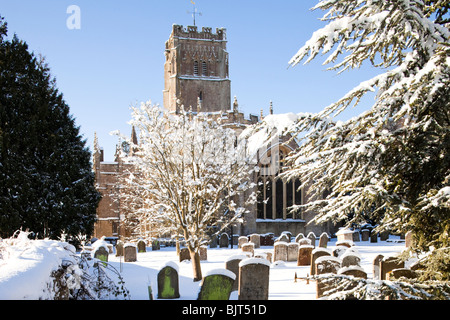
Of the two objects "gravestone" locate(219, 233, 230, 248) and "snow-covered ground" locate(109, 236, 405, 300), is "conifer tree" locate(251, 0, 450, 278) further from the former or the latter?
"gravestone" locate(219, 233, 230, 248)

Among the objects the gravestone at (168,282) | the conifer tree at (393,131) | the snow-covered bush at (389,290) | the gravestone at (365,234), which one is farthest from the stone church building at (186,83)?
the snow-covered bush at (389,290)

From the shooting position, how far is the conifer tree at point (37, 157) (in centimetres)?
1644

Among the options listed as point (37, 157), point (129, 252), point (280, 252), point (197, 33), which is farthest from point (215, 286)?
point (197, 33)

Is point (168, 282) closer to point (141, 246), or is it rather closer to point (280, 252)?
point (280, 252)

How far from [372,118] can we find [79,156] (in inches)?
701

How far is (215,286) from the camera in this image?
7.62m

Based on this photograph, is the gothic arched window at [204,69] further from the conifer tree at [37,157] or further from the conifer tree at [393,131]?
the conifer tree at [393,131]

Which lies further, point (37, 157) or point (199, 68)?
point (199, 68)

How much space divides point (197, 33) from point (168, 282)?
36144 millimetres

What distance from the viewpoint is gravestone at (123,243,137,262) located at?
16958 mm

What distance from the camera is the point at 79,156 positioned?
19.5 metres

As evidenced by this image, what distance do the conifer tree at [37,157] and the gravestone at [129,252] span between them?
2706 mm

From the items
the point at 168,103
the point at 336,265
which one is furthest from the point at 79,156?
the point at 168,103

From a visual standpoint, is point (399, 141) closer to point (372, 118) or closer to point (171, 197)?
point (372, 118)
